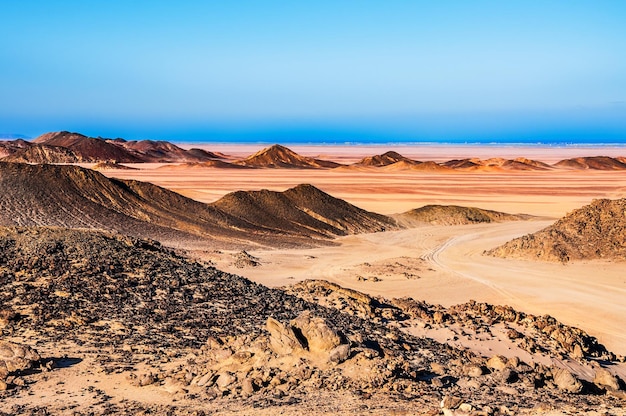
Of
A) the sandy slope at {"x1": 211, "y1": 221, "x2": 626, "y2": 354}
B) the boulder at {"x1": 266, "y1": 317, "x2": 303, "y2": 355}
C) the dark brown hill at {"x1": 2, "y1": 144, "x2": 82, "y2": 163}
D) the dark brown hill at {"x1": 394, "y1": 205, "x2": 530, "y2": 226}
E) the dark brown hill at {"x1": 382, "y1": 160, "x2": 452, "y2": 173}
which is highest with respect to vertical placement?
the dark brown hill at {"x1": 2, "y1": 144, "x2": 82, "y2": 163}

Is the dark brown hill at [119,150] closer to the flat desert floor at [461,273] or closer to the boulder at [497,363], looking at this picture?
the flat desert floor at [461,273]

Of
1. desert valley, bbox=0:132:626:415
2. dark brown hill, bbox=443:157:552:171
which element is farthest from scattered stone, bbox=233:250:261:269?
dark brown hill, bbox=443:157:552:171

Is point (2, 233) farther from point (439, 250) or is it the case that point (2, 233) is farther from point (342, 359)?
point (439, 250)

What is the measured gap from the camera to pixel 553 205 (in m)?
52.8

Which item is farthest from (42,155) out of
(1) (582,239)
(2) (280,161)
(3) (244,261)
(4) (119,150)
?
(1) (582,239)

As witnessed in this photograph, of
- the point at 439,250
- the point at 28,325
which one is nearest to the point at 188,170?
the point at 439,250

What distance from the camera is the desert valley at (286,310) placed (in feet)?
30.2

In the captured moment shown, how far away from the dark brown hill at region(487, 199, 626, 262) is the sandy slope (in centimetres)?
75

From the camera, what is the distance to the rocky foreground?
8.90m

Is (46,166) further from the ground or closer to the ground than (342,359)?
further from the ground

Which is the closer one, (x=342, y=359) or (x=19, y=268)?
(x=342, y=359)

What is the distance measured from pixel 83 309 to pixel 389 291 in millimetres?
9235

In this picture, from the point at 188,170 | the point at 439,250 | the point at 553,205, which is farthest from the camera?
the point at 188,170

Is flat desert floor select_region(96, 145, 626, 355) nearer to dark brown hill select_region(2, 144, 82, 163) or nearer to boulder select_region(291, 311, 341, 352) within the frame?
boulder select_region(291, 311, 341, 352)
